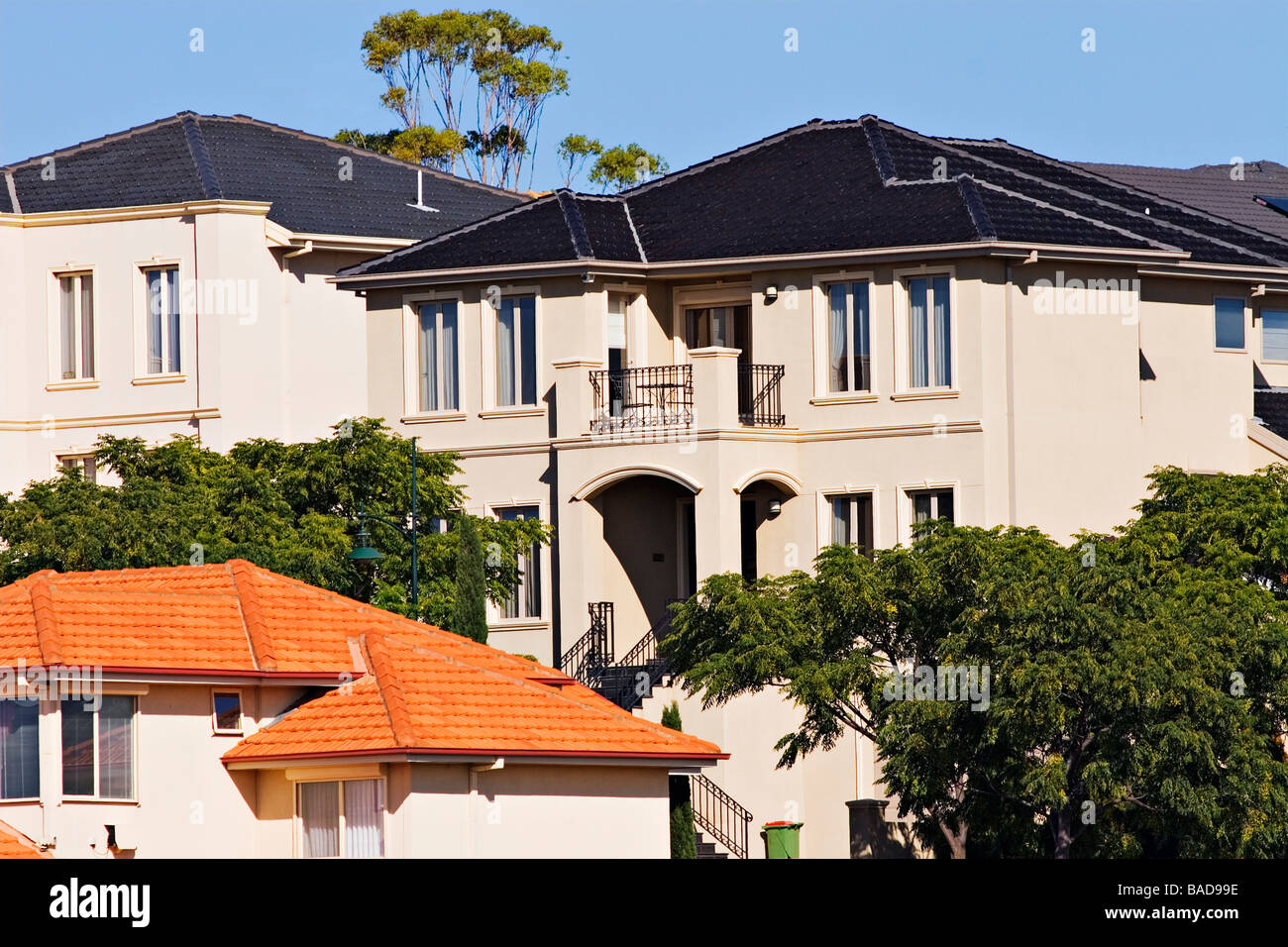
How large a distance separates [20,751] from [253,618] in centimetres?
333

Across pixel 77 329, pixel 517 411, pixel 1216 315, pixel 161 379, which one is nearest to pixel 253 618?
pixel 517 411

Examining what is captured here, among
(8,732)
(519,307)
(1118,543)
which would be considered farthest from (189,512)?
(1118,543)

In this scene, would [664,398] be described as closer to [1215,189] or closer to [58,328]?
[58,328]

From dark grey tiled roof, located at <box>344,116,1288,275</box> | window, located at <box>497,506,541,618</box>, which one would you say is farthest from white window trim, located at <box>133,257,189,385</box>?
window, located at <box>497,506,541,618</box>

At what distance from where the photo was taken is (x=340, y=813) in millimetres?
28609

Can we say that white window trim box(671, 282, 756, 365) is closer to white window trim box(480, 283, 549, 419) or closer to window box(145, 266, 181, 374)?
white window trim box(480, 283, 549, 419)

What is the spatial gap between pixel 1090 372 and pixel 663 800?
14423 millimetres

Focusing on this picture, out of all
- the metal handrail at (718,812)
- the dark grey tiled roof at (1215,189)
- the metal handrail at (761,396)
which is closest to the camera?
the metal handrail at (718,812)

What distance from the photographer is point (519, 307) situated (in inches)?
1729

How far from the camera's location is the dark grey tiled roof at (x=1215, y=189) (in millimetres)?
53906

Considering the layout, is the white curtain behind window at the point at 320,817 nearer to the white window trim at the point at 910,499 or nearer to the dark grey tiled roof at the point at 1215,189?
the white window trim at the point at 910,499

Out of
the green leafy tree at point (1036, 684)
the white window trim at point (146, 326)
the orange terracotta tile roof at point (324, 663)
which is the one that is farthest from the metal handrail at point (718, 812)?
the white window trim at point (146, 326)

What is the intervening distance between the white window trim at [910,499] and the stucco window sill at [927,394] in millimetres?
1325
